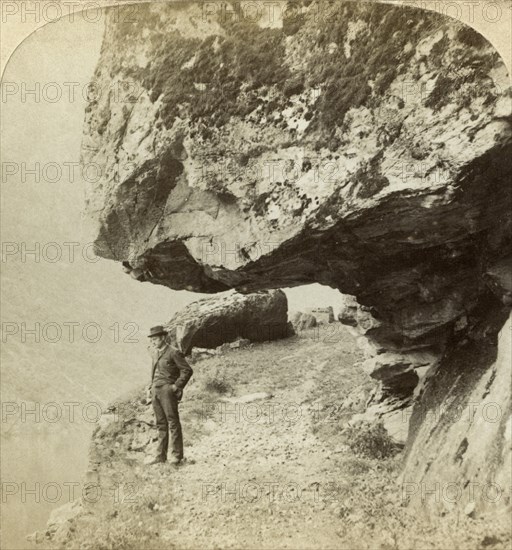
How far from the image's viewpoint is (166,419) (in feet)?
26.5

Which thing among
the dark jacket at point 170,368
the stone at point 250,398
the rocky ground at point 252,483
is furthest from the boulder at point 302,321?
the dark jacket at point 170,368

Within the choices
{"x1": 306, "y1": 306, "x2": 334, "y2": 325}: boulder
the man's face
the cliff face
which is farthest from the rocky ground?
{"x1": 306, "y1": 306, "x2": 334, "y2": 325}: boulder

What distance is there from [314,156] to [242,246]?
137 cm

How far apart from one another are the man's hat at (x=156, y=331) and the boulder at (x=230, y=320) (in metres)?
0.28

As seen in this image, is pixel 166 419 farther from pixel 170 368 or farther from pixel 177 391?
pixel 170 368

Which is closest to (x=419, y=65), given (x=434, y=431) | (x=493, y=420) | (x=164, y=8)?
(x=164, y=8)

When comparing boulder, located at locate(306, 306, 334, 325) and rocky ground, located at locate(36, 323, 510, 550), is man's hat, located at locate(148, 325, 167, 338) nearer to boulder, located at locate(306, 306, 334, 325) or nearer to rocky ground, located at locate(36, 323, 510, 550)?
rocky ground, located at locate(36, 323, 510, 550)

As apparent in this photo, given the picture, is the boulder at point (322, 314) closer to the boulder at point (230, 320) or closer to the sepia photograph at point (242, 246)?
the boulder at point (230, 320)

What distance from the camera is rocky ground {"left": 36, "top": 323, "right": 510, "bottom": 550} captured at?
678 cm

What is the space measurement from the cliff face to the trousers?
63.4 inches

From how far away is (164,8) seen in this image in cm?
738

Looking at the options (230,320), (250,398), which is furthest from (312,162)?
(230,320)

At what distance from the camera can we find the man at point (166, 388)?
799 cm

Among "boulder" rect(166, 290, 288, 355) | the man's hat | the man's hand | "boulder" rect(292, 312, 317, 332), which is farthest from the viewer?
"boulder" rect(292, 312, 317, 332)
